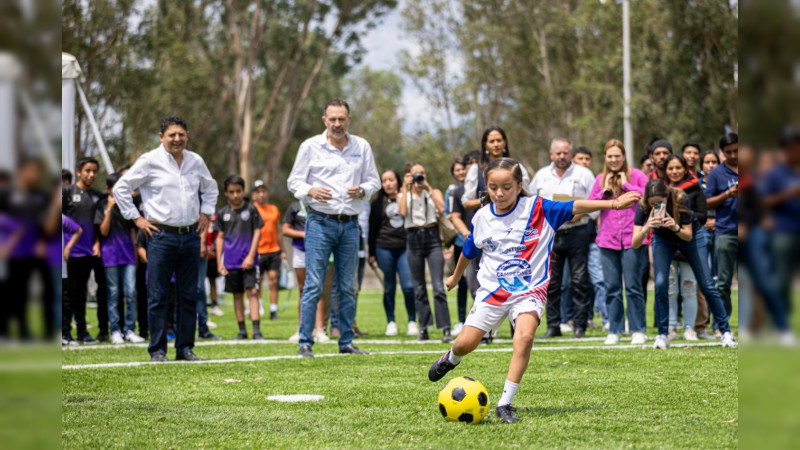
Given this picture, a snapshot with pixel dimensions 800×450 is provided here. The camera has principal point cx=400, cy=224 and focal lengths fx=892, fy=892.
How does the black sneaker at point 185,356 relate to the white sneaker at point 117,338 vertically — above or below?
above

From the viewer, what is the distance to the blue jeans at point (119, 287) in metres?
11.1

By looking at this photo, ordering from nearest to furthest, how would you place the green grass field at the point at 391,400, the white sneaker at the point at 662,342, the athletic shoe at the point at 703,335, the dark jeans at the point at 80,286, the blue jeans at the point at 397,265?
the green grass field at the point at 391,400
the white sneaker at the point at 662,342
the athletic shoe at the point at 703,335
the dark jeans at the point at 80,286
the blue jeans at the point at 397,265

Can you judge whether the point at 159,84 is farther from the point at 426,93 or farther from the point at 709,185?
the point at 709,185

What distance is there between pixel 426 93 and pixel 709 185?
34127mm

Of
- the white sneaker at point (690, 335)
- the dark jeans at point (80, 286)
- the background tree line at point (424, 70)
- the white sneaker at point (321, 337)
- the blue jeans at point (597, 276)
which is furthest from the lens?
the background tree line at point (424, 70)

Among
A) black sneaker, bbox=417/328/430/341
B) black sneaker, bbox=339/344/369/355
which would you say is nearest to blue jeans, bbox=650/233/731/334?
black sneaker, bbox=417/328/430/341

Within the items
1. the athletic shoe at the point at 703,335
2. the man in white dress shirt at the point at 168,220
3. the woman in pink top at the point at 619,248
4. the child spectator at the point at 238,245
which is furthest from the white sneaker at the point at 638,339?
the child spectator at the point at 238,245

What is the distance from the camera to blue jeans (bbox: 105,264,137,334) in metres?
11.1

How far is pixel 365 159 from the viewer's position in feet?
29.3

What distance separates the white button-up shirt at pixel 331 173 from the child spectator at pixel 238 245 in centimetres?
326

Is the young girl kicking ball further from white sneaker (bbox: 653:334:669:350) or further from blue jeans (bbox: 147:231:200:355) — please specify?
white sneaker (bbox: 653:334:669:350)

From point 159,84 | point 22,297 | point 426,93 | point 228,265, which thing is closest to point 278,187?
point 426,93

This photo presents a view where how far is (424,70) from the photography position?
139 feet

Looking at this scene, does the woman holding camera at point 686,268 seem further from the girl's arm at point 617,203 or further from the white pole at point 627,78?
the white pole at point 627,78
